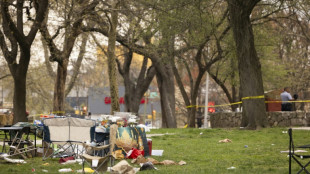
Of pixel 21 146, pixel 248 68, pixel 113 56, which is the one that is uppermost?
pixel 113 56

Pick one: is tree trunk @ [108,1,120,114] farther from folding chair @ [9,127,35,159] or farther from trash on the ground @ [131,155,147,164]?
trash on the ground @ [131,155,147,164]

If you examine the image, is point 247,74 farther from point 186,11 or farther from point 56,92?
point 56,92

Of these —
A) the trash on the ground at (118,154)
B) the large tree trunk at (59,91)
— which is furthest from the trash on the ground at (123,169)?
the large tree trunk at (59,91)

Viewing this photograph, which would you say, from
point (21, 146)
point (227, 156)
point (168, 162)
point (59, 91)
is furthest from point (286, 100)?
point (168, 162)

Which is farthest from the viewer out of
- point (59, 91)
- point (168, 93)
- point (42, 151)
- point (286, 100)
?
point (168, 93)

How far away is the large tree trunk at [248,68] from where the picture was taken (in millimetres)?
22688

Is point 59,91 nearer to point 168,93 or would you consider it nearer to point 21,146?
point 168,93

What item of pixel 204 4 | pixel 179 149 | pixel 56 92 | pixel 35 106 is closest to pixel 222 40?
pixel 204 4

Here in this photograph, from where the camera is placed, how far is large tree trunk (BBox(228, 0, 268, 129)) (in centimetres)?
2269

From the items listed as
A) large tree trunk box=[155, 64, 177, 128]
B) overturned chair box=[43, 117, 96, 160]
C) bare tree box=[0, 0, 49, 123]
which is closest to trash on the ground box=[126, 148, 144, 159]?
overturned chair box=[43, 117, 96, 160]

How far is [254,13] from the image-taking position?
103 feet

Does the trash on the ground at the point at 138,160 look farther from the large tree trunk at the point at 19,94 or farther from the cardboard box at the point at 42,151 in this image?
the large tree trunk at the point at 19,94

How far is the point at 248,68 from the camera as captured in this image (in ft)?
75.7

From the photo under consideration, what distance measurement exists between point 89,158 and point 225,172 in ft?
7.97
